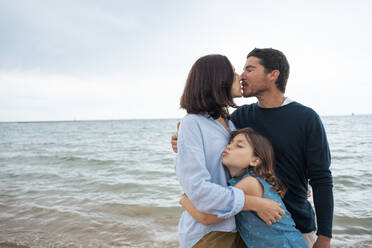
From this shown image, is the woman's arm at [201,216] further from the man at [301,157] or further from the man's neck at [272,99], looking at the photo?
the man's neck at [272,99]

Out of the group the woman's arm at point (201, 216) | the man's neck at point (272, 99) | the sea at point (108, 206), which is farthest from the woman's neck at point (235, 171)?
the sea at point (108, 206)

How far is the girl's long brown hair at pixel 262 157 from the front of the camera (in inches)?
70.7

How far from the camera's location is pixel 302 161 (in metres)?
2.15

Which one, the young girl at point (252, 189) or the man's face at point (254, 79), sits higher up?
the man's face at point (254, 79)

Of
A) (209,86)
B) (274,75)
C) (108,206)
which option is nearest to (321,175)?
(274,75)

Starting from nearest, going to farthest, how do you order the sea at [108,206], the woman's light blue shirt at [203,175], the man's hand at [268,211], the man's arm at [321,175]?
1. the woman's light blue shirt at [203,175]
2. the man's hand at [268,211]
3. the man's arm at [321,175]
4. the sea at [108,206]

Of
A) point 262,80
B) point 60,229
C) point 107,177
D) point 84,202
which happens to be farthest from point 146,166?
point 262,80

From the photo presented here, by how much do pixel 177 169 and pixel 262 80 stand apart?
131cm

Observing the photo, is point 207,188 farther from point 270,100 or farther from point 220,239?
point 270,100

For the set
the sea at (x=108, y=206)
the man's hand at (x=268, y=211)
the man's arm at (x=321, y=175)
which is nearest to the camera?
the man's hand at (x=268, y=211)

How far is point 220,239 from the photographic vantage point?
63.3 inches

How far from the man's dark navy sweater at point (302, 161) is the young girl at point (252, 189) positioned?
383 millimetres

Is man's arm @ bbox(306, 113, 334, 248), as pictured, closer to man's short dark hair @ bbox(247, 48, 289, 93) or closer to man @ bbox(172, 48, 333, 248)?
man @ bbox(172, 48, 333, 248)

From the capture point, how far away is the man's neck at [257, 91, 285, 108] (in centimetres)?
235
